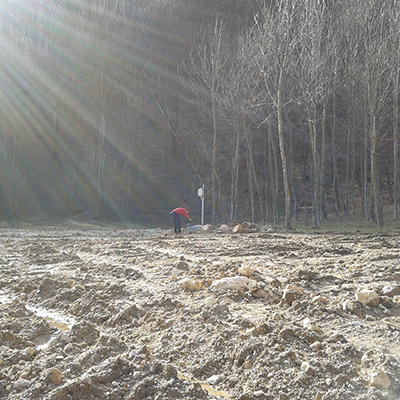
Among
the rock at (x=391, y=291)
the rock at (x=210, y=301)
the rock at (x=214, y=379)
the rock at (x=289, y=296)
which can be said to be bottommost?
the rock at (x=214, y=379)

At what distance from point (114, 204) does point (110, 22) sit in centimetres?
1261

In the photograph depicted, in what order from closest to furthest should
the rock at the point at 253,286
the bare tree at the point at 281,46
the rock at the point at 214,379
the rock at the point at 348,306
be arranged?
1. the rock at the point at 214,379
2. the rock at the point at 348,306
3. the rock at the point at 253,286
4. the bare tree at the point at 281,46

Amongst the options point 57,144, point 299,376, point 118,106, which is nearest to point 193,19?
point 118,106

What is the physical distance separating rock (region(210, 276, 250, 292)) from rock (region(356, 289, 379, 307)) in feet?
4.72

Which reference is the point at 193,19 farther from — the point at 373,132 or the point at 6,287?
the point at 6,287

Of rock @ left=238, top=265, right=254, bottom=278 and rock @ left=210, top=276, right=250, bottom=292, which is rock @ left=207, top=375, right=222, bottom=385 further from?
rock @ left=238, top=265, right=254, bottom=278

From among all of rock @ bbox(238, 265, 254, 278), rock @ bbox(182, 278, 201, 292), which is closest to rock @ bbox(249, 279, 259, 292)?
rock @ bbox(238, 265, 254, 278)

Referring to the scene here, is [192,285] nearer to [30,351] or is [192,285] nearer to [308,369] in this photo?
[30,351]

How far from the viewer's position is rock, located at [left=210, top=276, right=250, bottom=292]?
5.34 meters

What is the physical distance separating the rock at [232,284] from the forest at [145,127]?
18.0 metres

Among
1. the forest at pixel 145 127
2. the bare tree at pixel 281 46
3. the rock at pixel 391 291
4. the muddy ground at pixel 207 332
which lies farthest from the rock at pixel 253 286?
the forest at pixel 145 127

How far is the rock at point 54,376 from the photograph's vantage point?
10.1 ft

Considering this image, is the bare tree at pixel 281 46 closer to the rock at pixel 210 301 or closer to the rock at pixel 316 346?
the rock at pixel 210 301

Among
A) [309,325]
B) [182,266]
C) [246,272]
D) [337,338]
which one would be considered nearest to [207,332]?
[309,325]
